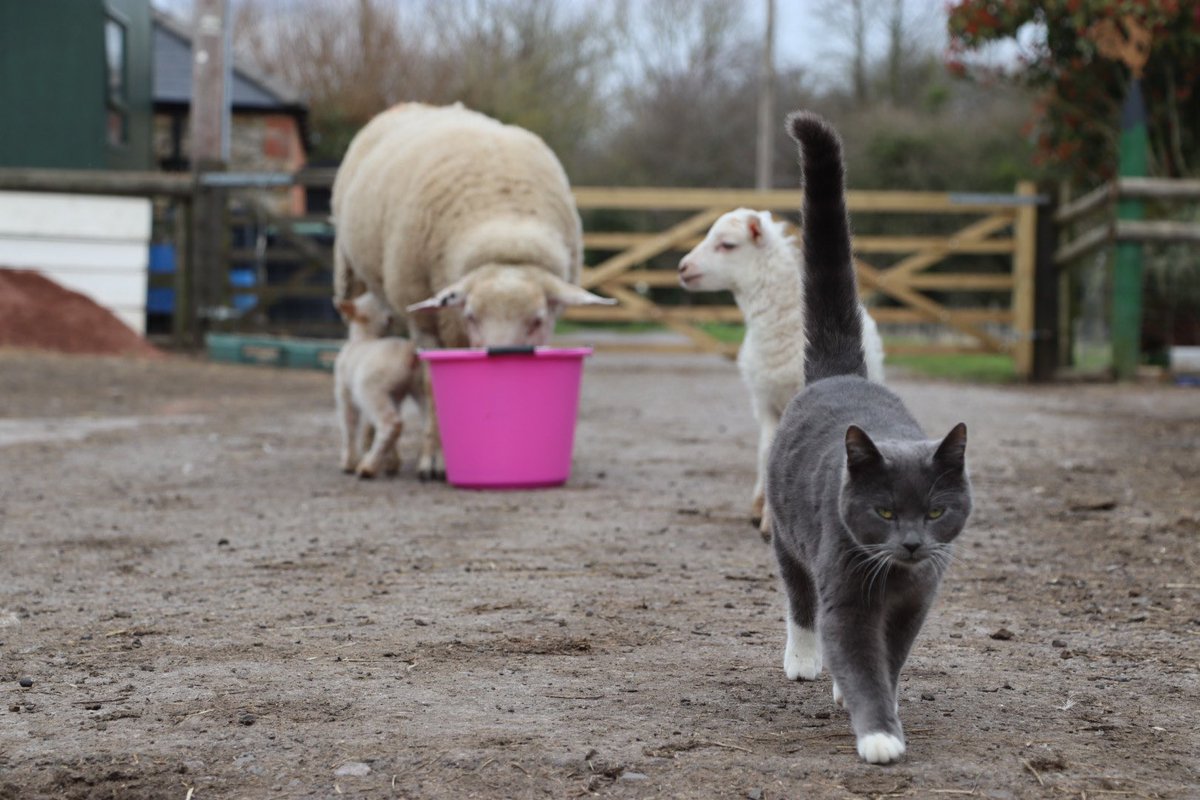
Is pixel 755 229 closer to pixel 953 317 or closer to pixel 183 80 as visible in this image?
pixel 953 317

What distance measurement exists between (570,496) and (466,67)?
1057 inches

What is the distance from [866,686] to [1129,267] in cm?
1015

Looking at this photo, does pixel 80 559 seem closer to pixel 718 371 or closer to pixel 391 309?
pixel 391 309

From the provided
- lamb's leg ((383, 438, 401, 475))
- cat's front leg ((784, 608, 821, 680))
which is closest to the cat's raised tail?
cat's front leg ((784, 608, 821, 680))

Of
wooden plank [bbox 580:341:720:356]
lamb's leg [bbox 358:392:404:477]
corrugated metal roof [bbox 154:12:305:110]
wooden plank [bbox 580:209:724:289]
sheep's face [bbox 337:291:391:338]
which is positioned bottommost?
lamb's leg [bbox 358:392:404:477]

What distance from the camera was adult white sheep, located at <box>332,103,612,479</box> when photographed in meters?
6.52

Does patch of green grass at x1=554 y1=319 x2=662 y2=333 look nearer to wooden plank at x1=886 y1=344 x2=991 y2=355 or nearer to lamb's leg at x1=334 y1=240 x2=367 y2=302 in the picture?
wooden plank at x1=886 y1=344 x2=991 y2=355

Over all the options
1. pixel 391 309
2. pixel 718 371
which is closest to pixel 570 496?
pixel 391 309

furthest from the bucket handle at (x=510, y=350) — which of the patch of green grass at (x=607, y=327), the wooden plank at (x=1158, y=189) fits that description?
the patch of green grass at (x=607, y=327)

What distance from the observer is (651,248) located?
14375 millimetres

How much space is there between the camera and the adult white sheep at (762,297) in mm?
5312

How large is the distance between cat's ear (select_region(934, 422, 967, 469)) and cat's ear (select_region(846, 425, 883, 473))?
0.13m

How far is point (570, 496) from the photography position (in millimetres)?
6262

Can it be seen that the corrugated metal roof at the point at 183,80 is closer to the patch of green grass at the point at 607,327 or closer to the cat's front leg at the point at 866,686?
the patch of green grass at the point at 607,327
